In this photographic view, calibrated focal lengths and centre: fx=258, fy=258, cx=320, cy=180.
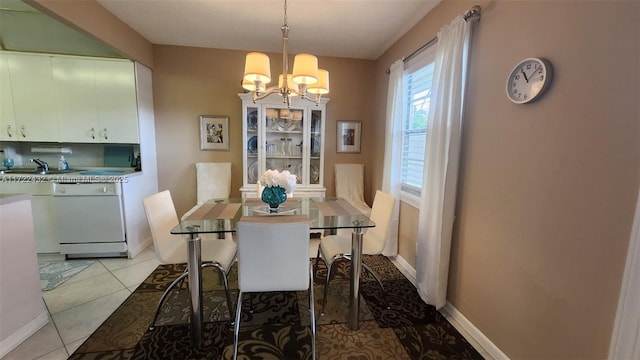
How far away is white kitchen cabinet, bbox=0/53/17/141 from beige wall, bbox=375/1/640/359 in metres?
4.49

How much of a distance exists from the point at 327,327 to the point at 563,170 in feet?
5.58

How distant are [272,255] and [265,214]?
19.2 inches

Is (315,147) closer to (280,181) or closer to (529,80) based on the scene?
(280,181)

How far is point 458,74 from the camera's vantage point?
1826 mm

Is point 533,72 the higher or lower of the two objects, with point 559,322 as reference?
higher

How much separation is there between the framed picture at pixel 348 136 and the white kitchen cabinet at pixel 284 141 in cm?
36

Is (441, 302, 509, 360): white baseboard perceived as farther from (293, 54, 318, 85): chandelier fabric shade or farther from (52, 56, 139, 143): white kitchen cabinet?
(52, 56, 139, 143): white kitchen cabinet

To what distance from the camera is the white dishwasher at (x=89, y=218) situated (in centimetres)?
271

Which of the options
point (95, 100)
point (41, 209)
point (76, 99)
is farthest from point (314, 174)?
point (41, 209)

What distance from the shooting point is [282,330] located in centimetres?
185

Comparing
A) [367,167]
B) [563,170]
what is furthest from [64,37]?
[563,170]

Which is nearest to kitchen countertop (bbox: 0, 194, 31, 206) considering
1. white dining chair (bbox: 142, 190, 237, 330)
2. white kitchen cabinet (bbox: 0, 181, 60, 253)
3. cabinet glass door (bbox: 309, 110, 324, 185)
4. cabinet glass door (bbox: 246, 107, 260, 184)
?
white dining chair (bbox: 142, 190, 237, 330)

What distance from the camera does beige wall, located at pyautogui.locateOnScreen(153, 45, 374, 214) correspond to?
11.0 ft

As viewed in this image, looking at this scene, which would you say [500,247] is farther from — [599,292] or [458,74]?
[458,74]
